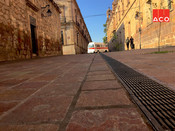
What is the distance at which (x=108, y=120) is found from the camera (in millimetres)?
636

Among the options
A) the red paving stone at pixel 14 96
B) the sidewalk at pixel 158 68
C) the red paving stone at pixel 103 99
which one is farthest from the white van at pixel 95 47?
the red paving stone at pixel 103 99

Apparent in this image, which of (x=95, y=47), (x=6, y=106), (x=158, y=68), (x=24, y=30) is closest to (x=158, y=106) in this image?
(x=6, y=106)

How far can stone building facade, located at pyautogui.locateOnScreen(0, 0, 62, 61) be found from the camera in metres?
5.34

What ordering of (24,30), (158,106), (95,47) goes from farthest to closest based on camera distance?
(95,47), (24,30), (158,106)

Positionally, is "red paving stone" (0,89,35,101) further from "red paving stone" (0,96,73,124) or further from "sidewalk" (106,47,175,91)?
"sidewalk" (106,47,175,91)

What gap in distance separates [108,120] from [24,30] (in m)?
7.52

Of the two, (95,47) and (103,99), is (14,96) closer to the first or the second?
(103,99)

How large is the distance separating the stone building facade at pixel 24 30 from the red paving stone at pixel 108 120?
5512mm

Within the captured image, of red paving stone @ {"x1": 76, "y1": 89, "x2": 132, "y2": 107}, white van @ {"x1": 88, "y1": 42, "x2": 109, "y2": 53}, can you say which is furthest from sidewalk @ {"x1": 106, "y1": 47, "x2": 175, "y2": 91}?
white van @ {"x1": 88, "y1": 42, "x2": 109, "y2": 53}

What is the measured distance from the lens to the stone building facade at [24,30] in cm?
534

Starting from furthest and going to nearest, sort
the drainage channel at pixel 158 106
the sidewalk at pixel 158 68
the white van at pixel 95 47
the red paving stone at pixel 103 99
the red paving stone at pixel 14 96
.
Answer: the white van at pixel 95 47 < the sidewalk at pixel 158 68 < the red paving stone at pixel 14 96 < the red paving stone at pixel 103 99 < the drainage channel at pixel 158 106

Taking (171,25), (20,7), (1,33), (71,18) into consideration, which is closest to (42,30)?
(20,7)

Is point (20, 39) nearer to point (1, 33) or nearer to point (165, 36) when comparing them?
point (1, 33)

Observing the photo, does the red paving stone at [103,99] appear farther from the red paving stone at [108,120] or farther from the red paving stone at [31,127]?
the red paving stone at [31,127]
